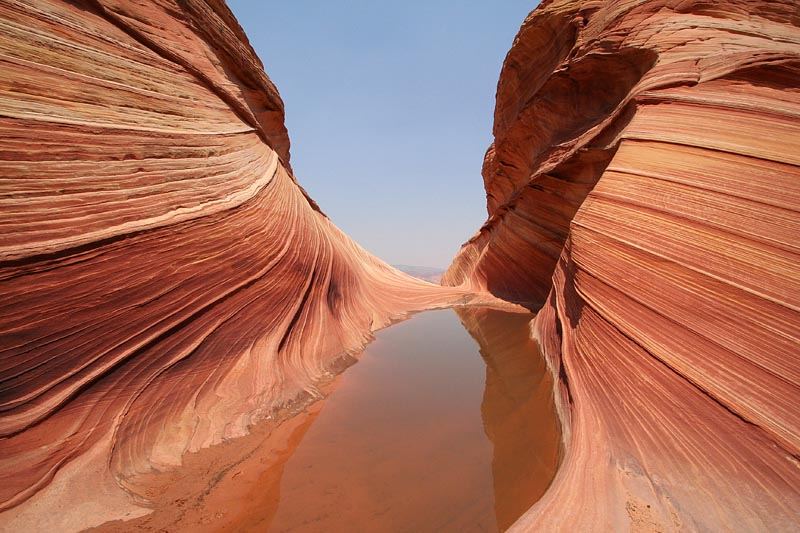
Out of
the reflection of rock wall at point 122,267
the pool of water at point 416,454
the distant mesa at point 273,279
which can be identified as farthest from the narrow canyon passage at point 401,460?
the reflection of rock wall at point 122,267

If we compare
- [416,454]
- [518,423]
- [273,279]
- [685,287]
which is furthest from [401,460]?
[273,279]

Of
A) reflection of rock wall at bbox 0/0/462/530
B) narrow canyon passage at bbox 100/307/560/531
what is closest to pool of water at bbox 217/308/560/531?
narrow canyon passage at bbox 100/307/560/531

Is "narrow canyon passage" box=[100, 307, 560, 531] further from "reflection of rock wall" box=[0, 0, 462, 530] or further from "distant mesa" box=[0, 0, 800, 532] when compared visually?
"reflection of rock wall" box=[0, 0, 462, 530]

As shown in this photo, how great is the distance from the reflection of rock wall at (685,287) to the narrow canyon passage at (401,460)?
0.85 ft

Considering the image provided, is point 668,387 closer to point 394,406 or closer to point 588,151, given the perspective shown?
point 394,406

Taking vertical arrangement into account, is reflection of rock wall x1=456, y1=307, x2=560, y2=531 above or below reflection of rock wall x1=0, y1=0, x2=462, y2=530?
below

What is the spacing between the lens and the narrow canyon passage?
1620mm

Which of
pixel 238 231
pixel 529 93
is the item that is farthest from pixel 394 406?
pixel 529 93

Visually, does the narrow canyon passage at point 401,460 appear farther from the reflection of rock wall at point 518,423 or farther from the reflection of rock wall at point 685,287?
the reflection of rock wall at point 685,287

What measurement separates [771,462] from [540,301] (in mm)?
5982

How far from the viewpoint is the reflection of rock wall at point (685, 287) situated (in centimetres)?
153

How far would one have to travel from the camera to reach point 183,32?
3.71 meters

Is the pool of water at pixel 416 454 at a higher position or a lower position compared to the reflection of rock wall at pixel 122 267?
lower

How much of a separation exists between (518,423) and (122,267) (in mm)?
2979
